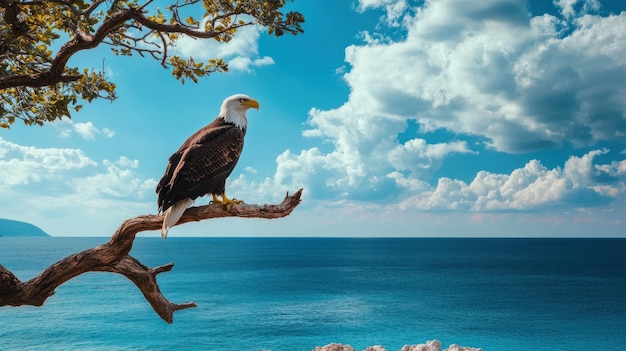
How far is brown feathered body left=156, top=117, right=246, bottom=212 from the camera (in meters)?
7.43

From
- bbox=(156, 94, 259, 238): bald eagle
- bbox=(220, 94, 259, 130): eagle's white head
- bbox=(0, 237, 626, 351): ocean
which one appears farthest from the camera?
bbox=(0, 237, 626, 351): ocean

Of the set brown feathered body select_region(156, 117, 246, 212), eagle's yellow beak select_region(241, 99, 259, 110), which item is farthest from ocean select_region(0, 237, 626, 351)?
brown feathered body select_region(156, 117, 246, 212)

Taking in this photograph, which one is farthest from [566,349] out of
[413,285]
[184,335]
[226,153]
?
[226,153]

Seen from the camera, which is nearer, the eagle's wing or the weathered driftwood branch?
the weathered driftwood branch

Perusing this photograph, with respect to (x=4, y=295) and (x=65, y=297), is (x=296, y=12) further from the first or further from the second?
(x=65, y=297)

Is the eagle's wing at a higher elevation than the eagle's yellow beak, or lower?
lower

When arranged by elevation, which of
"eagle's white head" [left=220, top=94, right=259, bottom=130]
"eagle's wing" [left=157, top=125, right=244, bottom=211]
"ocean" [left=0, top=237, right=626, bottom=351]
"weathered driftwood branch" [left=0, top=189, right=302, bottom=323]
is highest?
"eagle's white head" [left=220, top=94, right=259, bottom=130]

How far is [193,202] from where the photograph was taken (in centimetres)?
764

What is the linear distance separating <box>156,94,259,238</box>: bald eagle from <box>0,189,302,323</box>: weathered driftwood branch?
0.23 metres

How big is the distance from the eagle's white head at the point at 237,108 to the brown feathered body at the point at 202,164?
17 centimetres

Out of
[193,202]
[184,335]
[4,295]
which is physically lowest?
[184,335]

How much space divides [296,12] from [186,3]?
72.7 inches

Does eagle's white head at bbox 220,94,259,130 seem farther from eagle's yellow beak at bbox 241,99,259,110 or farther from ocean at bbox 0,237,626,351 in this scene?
ocean at bbox 0,237,626,351

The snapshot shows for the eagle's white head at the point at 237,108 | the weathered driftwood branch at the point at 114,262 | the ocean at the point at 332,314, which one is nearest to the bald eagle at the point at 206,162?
the eagle's white head at the point at 237,108
